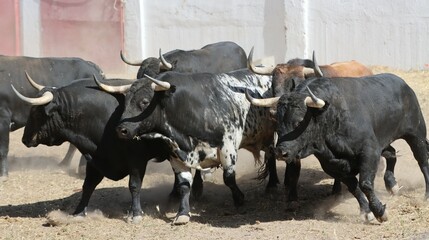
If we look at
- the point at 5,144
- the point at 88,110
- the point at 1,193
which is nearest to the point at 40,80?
the point at 5,144

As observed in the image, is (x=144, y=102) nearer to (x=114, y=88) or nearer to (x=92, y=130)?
(x=114, y=88)

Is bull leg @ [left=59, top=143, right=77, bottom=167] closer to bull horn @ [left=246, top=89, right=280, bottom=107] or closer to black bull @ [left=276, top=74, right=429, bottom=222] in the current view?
bull horn @ [left=246, top=89, right=280, bottom=107]

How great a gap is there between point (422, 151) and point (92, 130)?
3.43m

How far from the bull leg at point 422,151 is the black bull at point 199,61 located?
3.29 meters

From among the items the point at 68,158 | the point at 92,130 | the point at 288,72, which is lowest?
the point at 68,158

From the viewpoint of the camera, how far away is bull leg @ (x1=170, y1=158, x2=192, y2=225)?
9.63 meters

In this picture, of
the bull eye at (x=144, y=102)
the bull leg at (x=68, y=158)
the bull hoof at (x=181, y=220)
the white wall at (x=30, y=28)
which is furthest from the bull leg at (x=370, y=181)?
the white wall at (x=30, y=28)

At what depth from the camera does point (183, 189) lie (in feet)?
32.5

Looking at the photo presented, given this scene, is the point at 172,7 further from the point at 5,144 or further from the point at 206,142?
the point at 206,142

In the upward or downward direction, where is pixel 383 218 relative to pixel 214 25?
downward

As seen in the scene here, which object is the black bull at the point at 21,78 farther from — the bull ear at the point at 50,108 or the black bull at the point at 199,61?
the bull ear at the point at 50,108

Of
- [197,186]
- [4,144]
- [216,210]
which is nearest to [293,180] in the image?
[216,210]

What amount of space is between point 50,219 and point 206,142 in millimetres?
1737

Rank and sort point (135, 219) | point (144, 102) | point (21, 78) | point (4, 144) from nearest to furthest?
point (144, 102) → point (135, 219) → point (4, 144) → point (21, 78)
